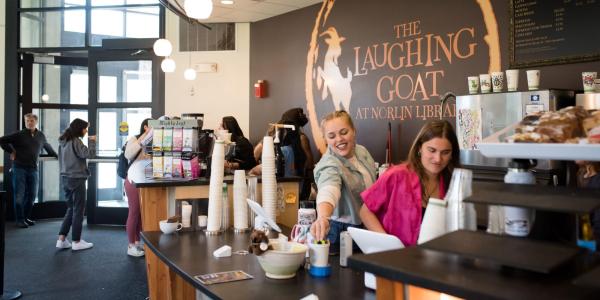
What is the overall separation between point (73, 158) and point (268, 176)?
3.91 m

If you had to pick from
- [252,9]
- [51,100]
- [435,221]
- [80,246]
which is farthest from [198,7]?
[51,100]

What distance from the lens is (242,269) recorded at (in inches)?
85.0

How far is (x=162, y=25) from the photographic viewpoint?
816 cm

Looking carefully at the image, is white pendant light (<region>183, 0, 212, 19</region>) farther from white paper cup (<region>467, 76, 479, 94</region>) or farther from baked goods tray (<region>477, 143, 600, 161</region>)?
baked goods tray (<region>477, 143, 600, 161</region>)

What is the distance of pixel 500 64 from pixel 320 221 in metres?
3.38

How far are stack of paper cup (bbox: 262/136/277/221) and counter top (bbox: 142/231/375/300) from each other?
0.84ft

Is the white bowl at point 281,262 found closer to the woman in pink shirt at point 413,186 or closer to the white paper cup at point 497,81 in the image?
the woman in pink shirt at point 413,186

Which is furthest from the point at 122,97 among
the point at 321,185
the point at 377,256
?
the point at 377,256

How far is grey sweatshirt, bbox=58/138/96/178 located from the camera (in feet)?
19.8

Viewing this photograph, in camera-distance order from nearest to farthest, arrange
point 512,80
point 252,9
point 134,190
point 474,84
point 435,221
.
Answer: point 435,221
point 512,80
point 474,84
point 134,190
point 252,9

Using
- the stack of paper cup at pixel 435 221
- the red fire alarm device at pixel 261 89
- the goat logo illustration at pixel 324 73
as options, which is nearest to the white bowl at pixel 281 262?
the stack of paper cup at pixel 435 221

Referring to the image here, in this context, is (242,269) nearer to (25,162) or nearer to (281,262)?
(281,262)

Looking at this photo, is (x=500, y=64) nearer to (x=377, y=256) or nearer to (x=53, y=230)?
(x=377, y=256)

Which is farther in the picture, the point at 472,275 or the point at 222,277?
the point at 222,277
